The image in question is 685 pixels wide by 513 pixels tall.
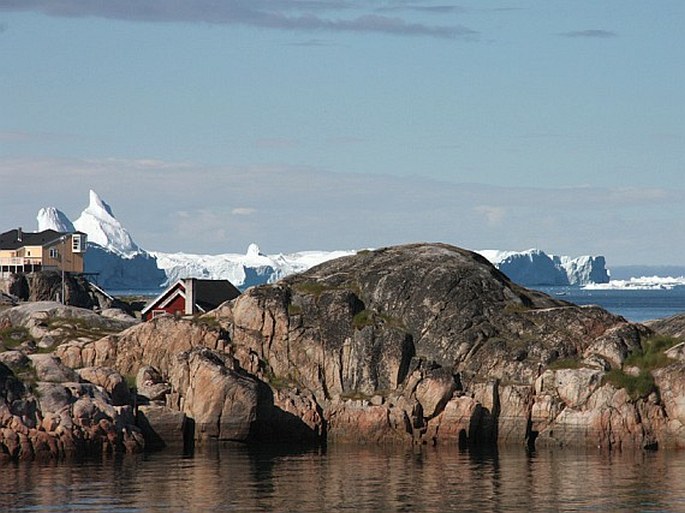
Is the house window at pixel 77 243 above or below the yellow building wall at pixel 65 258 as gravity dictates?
above

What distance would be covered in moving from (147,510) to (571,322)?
30652 mm

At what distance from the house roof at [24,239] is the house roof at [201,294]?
2516 inches

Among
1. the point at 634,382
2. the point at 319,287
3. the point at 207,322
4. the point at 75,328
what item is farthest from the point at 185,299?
the point at 634,382

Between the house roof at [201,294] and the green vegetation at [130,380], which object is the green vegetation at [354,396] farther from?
the house roof at [201,294]

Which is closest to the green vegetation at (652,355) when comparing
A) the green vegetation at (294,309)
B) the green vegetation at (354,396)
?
the green vegetation at (354,396)

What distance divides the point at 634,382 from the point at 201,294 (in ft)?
112

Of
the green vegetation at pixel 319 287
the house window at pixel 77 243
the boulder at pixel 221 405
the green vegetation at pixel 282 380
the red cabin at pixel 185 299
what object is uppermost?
the house window at pixel 77 243

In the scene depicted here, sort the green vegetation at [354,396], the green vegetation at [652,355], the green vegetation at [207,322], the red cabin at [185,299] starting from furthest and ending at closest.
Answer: the red cabin at [185,299], the green vegetation at [207,322], the green vegetation at [354,396], the green vegetation at [652,355]

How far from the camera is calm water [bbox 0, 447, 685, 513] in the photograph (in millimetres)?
51406

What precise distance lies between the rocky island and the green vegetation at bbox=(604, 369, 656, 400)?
0.32 ft

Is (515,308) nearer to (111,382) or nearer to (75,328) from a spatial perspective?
(111,382)

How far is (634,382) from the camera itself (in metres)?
69.9

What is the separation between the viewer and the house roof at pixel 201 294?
93.4m

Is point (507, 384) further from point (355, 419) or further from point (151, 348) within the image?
point (151, 348)
